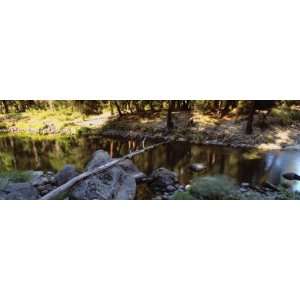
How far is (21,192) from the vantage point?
2764 mm

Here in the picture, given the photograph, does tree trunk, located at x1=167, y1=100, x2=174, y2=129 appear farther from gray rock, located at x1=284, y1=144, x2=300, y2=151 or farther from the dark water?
gray rock, located at x1=284, y1=144, x2=300, y2=151

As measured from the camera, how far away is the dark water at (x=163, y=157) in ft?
9.34

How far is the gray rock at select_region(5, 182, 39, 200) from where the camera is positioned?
2.76 metres

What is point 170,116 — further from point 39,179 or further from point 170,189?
point 39,179

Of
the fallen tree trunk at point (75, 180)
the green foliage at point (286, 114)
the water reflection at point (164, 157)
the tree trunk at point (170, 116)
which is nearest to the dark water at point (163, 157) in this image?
the water reflection at point (164, 157)

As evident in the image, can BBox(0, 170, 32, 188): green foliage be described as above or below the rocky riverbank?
below

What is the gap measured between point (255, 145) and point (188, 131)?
0.78 metres

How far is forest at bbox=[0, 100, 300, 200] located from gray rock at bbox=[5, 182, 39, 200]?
0.01 m

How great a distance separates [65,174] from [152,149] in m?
1.03

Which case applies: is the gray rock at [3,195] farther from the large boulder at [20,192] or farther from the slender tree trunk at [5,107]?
the slender tree trunk at [5,107]

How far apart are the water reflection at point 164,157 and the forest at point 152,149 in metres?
0.01

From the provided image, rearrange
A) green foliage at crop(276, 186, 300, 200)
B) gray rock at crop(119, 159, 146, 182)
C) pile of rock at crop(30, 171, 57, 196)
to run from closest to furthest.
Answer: green foliage at crop(276, 186, 300, 200)
pile of rock at crop(30, 171, 57, 196)
gray rock at crop(119, 159, 146, 182)

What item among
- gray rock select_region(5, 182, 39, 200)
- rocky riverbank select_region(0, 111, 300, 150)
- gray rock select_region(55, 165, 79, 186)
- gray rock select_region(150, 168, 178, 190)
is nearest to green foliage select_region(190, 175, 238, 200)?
gray rock select_region(150, 168, 178, 190)
